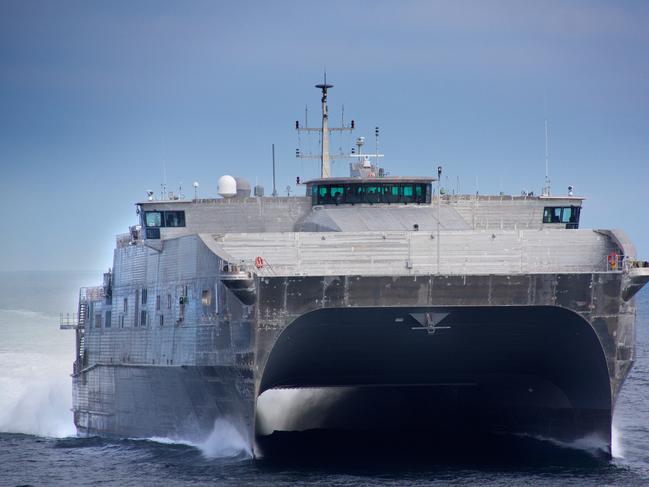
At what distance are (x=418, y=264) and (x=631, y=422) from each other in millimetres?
13324

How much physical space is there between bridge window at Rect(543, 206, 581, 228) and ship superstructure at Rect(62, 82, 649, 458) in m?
0.06

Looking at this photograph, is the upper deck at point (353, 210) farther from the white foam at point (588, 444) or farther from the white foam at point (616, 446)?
the white foam at point (616, 446)

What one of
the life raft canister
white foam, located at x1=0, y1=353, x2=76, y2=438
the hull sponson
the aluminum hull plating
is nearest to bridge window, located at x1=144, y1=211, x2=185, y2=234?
the aluminum hull plating

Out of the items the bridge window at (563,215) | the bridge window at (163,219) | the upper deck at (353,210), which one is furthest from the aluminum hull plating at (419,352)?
the bridge window at (563,215)

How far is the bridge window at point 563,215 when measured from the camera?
4156 centimetres

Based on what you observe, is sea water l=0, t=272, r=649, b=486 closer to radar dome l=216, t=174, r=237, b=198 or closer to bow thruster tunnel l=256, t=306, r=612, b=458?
bow thruster tunnel l=256, t=306, r=612, b=458

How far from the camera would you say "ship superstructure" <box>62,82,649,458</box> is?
1238 inches

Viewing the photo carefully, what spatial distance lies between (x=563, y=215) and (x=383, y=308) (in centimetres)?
1234

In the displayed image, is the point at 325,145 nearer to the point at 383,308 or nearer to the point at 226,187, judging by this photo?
the point at 226,187

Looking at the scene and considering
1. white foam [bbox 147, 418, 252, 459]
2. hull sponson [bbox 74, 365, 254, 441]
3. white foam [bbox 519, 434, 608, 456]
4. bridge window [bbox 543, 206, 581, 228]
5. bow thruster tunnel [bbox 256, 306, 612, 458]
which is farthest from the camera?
bridge window [bbox 543, 206, 581, 228]

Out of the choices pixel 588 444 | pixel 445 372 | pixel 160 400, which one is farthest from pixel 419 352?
pixel 160 400

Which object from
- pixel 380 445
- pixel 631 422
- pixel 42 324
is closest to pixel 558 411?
pixel 380 445

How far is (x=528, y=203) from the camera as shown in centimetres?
4144

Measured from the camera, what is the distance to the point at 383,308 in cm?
3138
